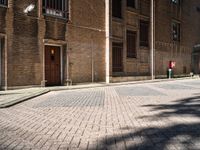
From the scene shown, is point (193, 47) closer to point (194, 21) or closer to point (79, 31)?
point (194, 21)

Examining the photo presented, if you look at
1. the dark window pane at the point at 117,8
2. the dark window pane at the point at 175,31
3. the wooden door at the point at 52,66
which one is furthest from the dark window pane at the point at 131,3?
the wooden door at the point at 52,66

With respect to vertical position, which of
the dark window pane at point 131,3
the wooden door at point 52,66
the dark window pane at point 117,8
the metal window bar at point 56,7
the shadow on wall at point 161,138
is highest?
the dark window pane at point 131,3

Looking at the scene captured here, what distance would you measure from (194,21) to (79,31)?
69.1ft

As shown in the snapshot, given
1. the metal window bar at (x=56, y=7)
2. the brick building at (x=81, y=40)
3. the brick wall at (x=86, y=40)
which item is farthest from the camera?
the brick wall at (x=86, y=40)

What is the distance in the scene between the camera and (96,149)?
16.9 feet

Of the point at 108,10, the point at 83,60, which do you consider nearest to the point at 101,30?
the point at 108,10

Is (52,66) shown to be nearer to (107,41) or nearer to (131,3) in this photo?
(107,41)

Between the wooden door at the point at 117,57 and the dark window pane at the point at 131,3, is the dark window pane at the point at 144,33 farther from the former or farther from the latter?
the wooden door at the point at 117,57

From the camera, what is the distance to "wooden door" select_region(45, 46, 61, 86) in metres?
19.3

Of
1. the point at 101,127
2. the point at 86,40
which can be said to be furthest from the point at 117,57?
the point at 101,127

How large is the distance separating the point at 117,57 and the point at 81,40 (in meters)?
4.51

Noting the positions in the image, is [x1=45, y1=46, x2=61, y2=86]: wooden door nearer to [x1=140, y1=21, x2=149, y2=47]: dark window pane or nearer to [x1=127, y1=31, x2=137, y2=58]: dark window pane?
[x1=127, y1=31, x2=137, y2=58]: dark window pane

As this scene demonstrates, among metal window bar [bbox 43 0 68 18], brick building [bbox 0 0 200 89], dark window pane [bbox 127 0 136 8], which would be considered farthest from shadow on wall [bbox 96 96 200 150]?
dark window pane [bbox 127 0 136 8]

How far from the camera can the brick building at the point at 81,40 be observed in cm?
1686
